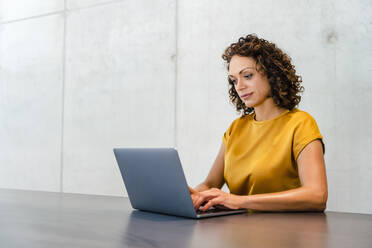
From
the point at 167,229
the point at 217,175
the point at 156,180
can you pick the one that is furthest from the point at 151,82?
the point at 167,229

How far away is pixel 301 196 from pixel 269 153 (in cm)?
41

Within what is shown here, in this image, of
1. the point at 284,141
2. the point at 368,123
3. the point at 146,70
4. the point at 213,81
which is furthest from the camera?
the point at 146,70

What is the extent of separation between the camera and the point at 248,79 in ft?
6.77

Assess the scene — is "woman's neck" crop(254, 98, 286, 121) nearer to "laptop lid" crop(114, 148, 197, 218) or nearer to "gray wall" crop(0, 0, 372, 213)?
"laptop lid" crop(114, 148, 197, 218)

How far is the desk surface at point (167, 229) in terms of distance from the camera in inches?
35.3

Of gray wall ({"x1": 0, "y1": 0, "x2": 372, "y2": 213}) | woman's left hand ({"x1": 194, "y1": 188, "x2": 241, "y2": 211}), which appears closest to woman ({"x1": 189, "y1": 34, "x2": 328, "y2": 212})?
woman's left hand ({"x1": 194, "y1": 188, "x2": 241, "y2": 211})

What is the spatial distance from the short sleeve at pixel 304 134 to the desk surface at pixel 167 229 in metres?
0.42

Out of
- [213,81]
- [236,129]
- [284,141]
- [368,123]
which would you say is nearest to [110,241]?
[284,141]

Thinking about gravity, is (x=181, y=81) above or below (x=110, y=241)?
above

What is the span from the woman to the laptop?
0.40 m

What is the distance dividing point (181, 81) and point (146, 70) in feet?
1.27

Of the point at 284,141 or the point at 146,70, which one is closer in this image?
the point at 284,141

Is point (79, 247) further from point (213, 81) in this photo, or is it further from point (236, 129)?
point (213, 81)

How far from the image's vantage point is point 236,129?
224 cm
